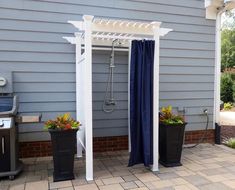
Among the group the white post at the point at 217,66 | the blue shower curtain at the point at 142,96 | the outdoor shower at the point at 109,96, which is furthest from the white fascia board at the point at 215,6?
the outdoor shower at the point at 109,96

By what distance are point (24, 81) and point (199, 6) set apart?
146 inches

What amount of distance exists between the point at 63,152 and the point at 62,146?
0.28 ft

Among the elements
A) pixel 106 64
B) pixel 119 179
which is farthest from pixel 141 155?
pixel 106 64

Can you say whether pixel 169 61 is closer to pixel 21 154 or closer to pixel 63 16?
pixel 63 16

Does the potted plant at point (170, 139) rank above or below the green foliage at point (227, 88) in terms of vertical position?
below

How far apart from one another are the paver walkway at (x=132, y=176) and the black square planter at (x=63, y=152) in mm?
116

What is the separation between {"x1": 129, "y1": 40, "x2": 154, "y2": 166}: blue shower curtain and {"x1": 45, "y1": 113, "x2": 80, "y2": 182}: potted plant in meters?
0.89

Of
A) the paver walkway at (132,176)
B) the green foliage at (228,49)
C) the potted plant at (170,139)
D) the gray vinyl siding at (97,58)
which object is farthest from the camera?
the green foliage at (228,49)

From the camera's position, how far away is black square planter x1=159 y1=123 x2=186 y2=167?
12.6 feet

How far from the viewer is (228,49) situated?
62.1ft

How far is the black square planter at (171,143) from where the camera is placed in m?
3.83

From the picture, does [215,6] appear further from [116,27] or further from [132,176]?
[132,176]

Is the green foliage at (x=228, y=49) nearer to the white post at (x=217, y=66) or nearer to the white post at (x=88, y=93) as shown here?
the white post at (x=217, y=66)

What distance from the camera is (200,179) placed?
335 cm
